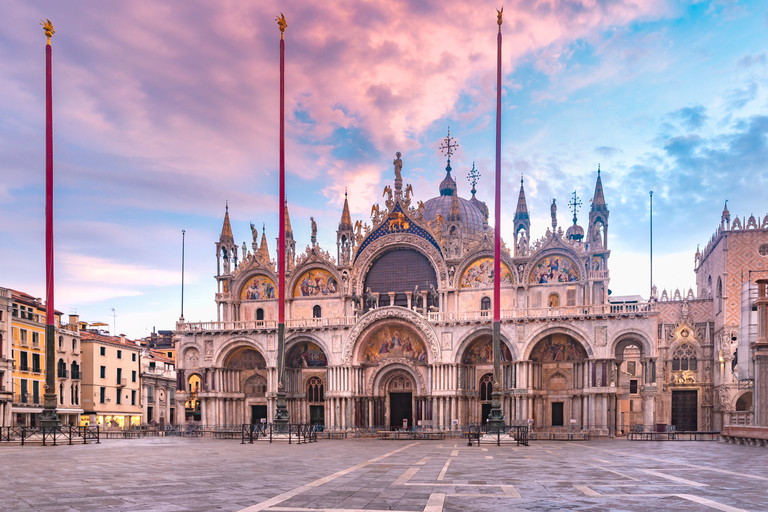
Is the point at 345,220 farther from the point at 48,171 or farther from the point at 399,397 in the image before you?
the point at 48,171

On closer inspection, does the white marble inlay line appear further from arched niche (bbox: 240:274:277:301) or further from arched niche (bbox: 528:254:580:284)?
arched niche (bbox: 240:274:277:301)

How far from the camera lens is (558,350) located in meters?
48.8

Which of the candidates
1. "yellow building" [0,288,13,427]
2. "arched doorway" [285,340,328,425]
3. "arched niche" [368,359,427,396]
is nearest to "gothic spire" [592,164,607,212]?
"arched niche" [368,359,427,396]

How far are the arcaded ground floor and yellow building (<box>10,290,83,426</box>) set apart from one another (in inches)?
1461

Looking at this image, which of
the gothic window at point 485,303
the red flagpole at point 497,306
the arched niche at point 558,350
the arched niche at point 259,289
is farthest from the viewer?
the arched niche at point 259,289

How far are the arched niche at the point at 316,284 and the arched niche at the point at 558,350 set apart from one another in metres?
16.1

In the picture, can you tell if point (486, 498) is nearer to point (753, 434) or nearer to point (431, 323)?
point (753, 434)

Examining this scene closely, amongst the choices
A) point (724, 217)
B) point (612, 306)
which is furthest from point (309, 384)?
point (724, 217)

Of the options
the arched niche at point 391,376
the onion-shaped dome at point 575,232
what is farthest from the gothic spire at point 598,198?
the arched niche at point 391,376

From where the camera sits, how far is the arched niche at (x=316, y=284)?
184ft

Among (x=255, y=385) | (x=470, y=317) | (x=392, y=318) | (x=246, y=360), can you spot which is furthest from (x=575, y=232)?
(x=255, y=385)

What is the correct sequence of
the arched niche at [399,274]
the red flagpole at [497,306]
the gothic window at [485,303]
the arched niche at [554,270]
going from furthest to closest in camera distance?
the arched niche at [399,274]
the gothic window at [485,303]
the arched niche at [554,270]
the red flagpole at [497,306]

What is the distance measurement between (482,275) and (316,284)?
13452 mm

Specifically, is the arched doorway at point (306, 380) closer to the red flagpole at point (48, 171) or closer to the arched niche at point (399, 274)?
the arched niche at point (399, 274)
